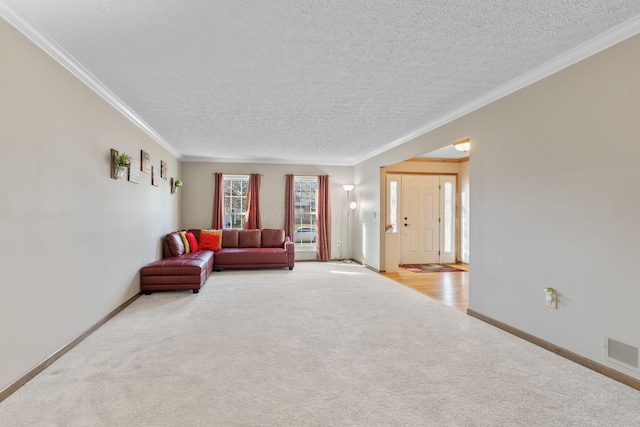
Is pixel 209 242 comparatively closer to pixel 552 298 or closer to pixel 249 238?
pixel 249 238

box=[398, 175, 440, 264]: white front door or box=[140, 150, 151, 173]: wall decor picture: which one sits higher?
box=[140, 150, 151, 173]: wall decor picture

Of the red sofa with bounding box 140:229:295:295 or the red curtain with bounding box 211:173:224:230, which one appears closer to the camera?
the red sofa with bounding box 140:229:295:295

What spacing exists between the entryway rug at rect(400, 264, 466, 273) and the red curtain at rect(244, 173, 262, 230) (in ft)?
12.4

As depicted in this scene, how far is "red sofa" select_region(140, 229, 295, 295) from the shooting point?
4.91 meters

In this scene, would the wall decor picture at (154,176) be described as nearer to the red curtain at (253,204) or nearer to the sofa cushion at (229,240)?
the sofa cushion at (229,240)

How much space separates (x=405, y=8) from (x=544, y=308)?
284cm

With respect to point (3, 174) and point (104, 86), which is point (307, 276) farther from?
point (3, 174)

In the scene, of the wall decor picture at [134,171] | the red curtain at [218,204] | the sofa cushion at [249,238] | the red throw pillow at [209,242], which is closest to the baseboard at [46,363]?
the wall decor picture at [134,171]

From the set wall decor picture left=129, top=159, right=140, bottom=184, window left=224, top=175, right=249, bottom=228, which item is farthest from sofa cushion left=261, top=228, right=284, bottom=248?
wall decor picture left=129, top=159, right=140, bottom=184

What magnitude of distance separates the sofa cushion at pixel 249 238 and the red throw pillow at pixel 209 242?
1.73ft

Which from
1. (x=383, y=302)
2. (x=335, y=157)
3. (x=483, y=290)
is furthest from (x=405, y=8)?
(x=335, y=157)

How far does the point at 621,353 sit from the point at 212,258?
617cm

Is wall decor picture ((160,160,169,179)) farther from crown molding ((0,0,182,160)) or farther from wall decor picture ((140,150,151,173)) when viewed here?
crown molding ((0,0,182,160))

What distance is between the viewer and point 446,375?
7.98 feet
